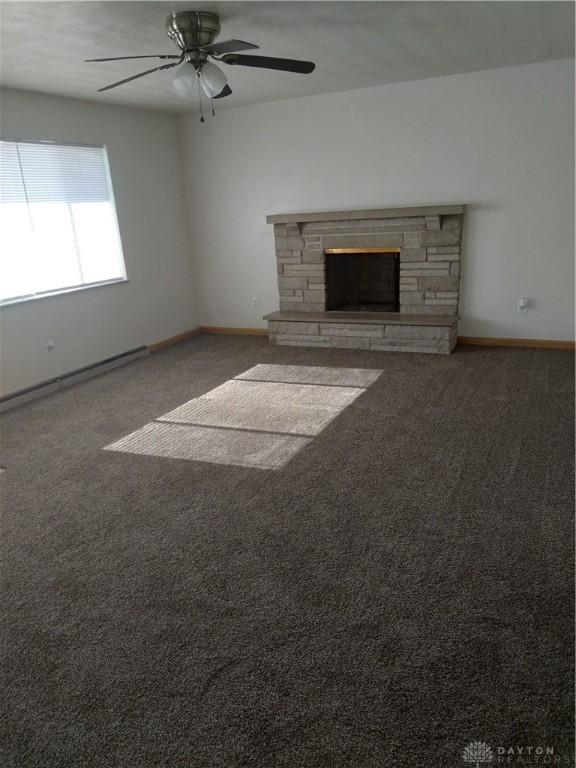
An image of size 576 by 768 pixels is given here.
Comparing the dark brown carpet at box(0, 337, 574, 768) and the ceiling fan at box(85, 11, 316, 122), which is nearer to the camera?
the dark brown carpet at box(0, 337, 574, 768)

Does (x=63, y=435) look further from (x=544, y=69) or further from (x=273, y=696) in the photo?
(x=544, y=69)

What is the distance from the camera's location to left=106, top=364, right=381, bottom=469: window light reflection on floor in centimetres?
339

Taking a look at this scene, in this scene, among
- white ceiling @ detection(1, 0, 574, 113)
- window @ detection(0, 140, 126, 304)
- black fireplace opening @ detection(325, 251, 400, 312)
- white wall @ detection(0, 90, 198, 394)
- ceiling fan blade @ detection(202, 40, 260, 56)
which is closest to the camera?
ceiling fan blade @ detection(202, 40, 260, 56)

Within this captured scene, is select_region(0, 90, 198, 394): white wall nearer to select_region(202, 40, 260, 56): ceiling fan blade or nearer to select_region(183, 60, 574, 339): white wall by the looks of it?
select_region(183, 60, 574, 339): white wall

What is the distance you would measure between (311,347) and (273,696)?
421cm

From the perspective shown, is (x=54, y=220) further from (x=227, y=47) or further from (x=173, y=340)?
(x=227, y=47)

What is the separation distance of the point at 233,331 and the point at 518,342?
3.17 meters

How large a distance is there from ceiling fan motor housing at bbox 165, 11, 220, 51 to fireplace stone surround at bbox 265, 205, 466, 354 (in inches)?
104

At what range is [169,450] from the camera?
3.46 metres

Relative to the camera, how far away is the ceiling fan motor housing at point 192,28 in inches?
112

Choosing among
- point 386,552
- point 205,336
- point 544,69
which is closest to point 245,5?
point 386,552

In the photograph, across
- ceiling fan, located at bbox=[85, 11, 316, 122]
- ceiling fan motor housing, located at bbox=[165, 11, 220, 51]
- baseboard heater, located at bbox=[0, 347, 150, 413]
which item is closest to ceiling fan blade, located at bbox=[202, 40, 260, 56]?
ceiling fan, located at bbox=[85, 11, 316, 122]

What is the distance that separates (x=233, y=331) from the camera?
21.7 feet

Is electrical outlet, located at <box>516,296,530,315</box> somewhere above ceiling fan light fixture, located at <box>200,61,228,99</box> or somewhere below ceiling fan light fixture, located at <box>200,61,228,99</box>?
below
